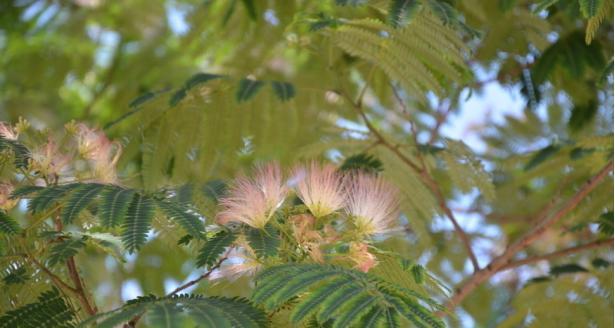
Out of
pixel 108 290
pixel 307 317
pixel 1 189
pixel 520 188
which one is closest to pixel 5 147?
pixel 1 189

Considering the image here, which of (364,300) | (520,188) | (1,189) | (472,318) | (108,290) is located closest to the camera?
(364,300)

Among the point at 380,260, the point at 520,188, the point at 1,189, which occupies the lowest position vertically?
the point at 1,189

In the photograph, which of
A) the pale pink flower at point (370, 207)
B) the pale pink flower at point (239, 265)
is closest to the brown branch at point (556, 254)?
the pale pink flower at point (370, 207)

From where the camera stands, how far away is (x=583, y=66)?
405cm

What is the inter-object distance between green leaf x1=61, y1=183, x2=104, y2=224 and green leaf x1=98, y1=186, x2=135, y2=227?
0.02 meters

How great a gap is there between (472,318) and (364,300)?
10.1 ft

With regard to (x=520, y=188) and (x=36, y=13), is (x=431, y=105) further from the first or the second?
(x=36, y=13)

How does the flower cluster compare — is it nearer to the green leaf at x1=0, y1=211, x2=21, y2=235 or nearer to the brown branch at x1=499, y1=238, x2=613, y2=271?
the green leaf at x1=0, y1=211, x2=21, y2=235

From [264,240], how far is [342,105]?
2.50 m

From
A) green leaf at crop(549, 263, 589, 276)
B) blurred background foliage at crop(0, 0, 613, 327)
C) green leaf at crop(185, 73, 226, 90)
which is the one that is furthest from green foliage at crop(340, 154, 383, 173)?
green leaf at crop(549, 263, 589, 276)

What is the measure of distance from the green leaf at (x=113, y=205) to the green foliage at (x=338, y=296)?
34 cm

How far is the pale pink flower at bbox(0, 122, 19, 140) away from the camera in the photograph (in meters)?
2.46

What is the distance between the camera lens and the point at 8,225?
2.16 m

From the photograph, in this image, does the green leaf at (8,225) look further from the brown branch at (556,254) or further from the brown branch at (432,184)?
the brown branch at (556,254)
